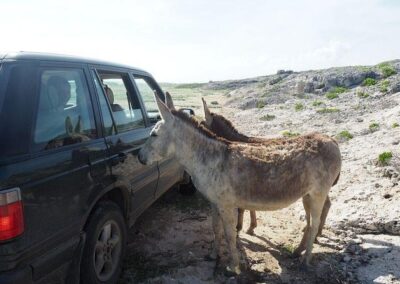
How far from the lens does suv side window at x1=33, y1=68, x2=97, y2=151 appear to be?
338 centimetres

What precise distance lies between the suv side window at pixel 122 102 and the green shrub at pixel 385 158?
17.4 feet

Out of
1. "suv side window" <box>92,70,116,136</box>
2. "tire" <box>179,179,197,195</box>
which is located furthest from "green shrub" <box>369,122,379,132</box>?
"suv side window" <box>92,70,116,136</box>

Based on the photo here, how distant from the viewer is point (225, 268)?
17.4 feet

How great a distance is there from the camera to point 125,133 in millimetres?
4891

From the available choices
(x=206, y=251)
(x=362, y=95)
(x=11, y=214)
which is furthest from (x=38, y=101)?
(x=362, y=95)

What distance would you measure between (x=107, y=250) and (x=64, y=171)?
1377mm

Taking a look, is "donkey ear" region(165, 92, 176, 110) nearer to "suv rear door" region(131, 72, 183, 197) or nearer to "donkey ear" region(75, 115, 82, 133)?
"suv rear door" region(131, 72, 183, 197)

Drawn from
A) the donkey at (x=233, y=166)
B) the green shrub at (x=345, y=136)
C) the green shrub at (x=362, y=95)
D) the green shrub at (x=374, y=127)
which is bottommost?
the green shrub at (x=345, y=136)

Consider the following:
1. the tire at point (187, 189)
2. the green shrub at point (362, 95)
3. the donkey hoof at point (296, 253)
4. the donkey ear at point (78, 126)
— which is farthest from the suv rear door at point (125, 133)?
the green shrub at point (362, 95)

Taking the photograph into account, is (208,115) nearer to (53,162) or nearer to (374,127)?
(53,162)

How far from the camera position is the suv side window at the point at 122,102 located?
4.89 metres

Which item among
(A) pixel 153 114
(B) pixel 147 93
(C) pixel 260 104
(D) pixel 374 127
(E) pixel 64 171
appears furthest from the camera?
(C) pixel 260 104

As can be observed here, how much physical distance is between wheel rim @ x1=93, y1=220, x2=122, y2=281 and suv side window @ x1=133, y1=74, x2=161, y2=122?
2014 mm

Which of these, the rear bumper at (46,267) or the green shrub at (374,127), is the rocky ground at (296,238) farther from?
the green shrub at (374,127)
